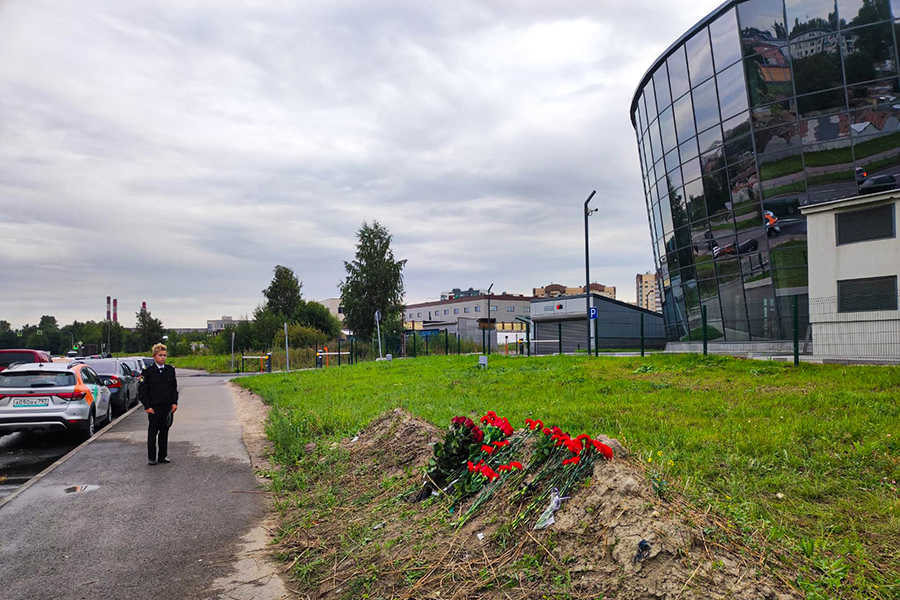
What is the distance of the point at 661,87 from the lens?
97.9ft

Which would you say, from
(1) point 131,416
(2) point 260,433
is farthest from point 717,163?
(1) point 131,416

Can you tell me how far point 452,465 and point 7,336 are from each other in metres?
122

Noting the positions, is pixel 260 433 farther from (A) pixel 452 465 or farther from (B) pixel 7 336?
(B) pixel 7 336

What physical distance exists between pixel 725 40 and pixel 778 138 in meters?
4.95

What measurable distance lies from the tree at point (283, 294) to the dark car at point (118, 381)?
193 ft

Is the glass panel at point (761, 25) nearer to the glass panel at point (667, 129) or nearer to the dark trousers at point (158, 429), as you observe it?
the glass panel at point (667, 129)

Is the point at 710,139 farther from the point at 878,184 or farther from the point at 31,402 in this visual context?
the point at 31,402

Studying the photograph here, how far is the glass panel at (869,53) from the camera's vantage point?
21.5 metres

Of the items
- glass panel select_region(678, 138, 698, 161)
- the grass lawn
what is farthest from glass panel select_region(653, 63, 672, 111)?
the grass lawn

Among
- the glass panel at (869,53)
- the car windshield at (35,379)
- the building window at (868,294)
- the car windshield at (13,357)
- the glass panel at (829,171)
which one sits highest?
the glass panel at (869,53)

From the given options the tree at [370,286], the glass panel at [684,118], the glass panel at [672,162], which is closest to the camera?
the glass panel at [684,118]

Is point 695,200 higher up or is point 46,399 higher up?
point 695,200

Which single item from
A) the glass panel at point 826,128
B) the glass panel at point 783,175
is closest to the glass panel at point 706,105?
the glass panel at point 783,175

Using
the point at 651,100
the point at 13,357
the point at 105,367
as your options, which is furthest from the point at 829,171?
the point at 13,357
